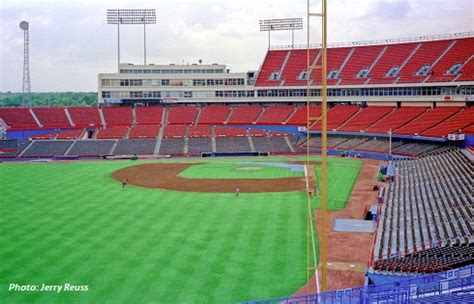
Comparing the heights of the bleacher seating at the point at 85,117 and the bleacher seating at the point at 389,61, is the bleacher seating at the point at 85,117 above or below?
below

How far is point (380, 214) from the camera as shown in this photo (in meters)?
37.2

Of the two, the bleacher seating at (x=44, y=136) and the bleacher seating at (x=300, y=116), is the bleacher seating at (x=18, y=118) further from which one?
the bleacher seating at (x=300, y=116)

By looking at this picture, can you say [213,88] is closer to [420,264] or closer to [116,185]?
[116,185]

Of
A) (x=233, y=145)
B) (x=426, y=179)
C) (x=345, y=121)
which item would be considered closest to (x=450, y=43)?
(x=345, y=121)

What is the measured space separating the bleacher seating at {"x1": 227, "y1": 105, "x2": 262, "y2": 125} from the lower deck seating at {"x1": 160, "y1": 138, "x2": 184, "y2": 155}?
1231cm

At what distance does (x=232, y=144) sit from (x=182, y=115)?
16960 millimetres

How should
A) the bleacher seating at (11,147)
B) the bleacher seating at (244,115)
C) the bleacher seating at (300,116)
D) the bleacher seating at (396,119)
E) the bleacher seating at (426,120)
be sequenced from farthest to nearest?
the bleacher seating at (244,115)
the bleacher seating at (300,116)
the bleacher seating at (11,147)
the bleacher seating at (396,119)
the bleacher seating at (426,120)

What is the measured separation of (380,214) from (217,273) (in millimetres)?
16356

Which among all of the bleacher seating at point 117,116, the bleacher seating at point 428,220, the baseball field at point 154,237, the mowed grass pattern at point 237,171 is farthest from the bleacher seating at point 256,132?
the bleacher seating at point 428,220

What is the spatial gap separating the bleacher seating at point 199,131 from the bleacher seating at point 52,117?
71.4 feet

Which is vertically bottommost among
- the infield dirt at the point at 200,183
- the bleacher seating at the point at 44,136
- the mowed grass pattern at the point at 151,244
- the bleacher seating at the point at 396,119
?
the mowed grass pattern at the point at 151,244

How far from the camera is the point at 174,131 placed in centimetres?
8994

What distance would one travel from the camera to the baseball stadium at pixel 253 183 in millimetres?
23469

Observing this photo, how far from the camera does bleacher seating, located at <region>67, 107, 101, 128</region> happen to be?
309 feet
